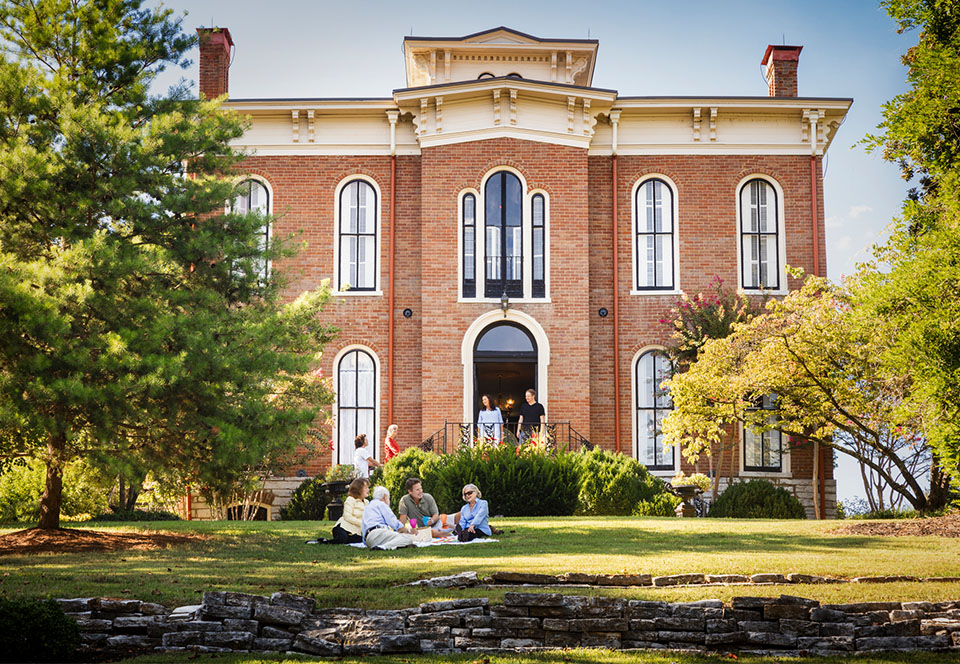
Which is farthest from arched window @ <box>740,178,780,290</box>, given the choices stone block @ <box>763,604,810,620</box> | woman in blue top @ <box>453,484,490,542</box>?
stone block @ <box>763,604,810,620</box>

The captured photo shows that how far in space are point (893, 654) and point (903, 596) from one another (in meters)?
1.05

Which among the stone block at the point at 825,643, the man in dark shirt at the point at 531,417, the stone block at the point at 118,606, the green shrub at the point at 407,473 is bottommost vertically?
the stone block at the point at 825,643

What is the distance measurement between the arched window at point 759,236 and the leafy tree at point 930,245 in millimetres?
11695

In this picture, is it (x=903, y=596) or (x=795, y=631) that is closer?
(x=795, y=631)

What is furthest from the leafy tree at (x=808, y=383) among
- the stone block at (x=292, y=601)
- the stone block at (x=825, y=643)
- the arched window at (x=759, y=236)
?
the stone block at (x=292, y=601)

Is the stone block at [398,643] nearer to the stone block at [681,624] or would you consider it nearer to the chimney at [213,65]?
the stone block at [681,624]

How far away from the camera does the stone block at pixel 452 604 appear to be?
29.0ft

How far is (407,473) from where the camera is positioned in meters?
18.3

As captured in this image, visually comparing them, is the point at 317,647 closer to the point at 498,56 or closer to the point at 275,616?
the point at 275,616

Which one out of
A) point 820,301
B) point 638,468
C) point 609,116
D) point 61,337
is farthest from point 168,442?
point 609,116

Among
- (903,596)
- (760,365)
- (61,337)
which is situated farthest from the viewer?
(760,365)

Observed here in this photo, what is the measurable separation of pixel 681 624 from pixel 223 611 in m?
3.95

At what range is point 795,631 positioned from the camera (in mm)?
8734

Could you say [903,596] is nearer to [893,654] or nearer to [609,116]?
[893,654]
